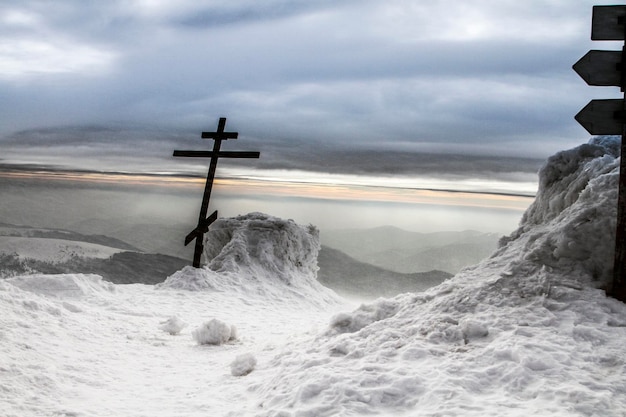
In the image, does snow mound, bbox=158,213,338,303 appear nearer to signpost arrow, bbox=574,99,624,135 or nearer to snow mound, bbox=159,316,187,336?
snow mound, bbox=159,316,187,336

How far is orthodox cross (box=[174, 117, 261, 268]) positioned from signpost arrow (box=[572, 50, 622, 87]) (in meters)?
10.4

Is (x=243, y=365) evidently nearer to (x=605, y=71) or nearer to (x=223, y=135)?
(x=605, y=71)

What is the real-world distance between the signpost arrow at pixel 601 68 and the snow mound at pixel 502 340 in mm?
1159

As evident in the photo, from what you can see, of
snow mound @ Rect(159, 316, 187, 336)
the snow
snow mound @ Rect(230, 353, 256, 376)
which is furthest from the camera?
snow mound @ Rect(159, 316, 187, 336)

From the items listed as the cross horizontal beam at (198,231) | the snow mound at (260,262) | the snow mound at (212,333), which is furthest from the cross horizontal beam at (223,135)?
the snow mound at (212,333)

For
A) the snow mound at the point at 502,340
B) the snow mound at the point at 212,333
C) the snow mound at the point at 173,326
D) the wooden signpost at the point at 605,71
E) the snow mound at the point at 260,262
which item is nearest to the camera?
the snow mound at the point at 502,340

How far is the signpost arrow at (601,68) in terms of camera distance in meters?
6.69

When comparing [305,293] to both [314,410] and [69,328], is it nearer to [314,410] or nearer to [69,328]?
[69,328]

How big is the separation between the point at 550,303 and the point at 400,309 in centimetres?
177

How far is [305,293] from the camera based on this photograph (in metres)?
16.3

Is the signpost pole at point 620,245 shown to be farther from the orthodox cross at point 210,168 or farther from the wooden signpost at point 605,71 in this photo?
the orthodox cross at point 210,168

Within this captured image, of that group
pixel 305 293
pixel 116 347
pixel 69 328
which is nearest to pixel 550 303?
pixel 116 347

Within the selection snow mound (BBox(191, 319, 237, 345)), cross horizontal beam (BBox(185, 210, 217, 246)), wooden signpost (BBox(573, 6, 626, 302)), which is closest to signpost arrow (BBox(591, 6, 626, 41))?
wooden signpost (BBox(573, 6, 626, 302))

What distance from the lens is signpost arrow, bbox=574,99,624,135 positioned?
6688 millimetres
